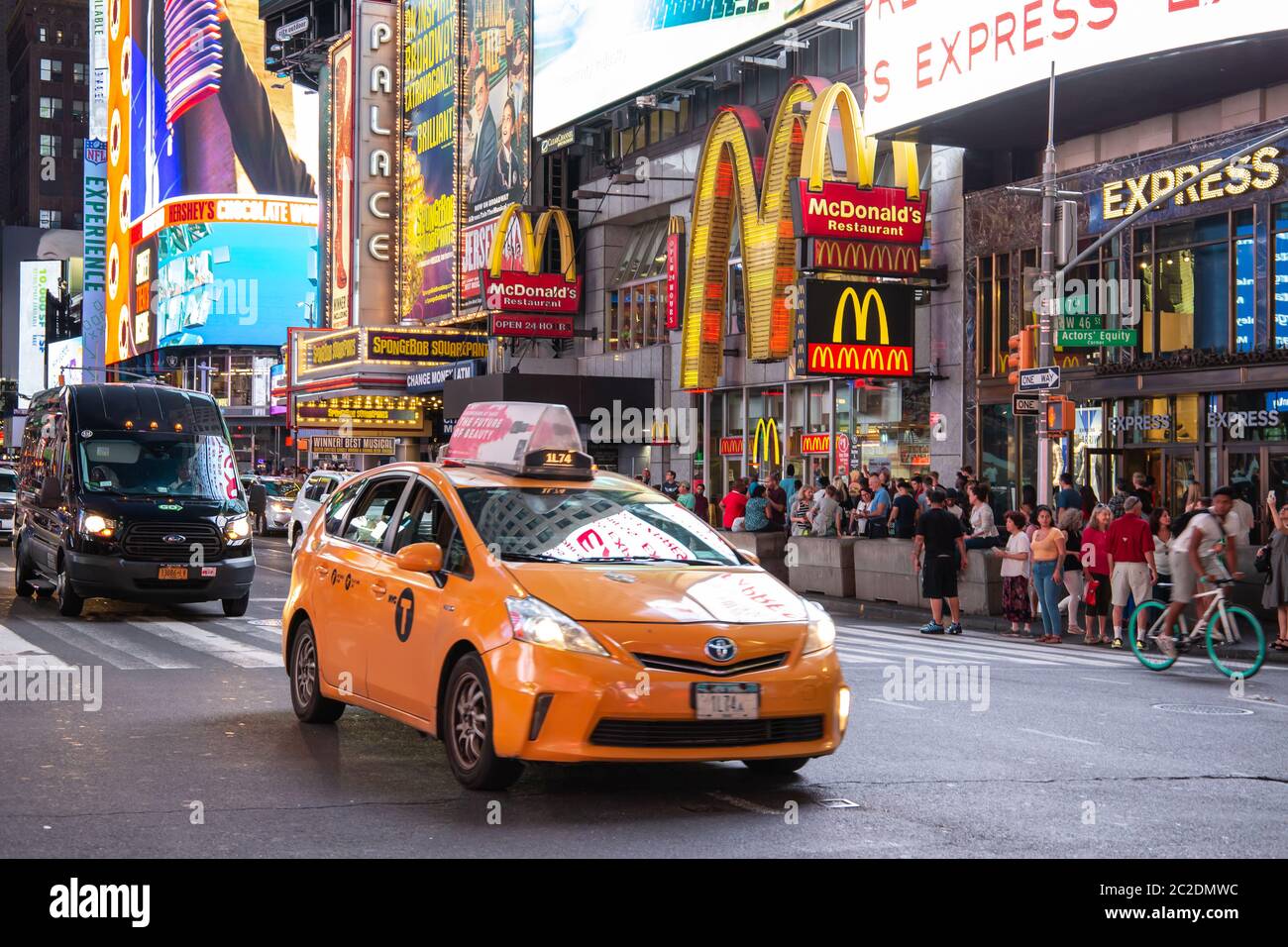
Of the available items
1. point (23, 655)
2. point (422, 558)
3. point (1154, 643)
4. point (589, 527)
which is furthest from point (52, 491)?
point (1154, 643)

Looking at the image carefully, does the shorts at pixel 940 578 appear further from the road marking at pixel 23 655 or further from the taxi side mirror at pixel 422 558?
the taxi side mirror at pixel 422 558

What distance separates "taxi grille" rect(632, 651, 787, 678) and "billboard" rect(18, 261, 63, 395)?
159194mm

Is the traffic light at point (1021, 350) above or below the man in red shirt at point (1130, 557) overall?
above

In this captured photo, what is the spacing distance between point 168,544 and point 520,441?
32.0ft

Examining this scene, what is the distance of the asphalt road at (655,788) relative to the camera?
7289mm

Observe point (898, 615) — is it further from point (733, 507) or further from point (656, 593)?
point (656, 593)

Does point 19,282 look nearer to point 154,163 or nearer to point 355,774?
point 154,163

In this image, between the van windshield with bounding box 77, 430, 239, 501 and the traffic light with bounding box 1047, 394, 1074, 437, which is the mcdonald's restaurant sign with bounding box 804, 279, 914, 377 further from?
the van windshield with bounding box 77, 430, 239, 501

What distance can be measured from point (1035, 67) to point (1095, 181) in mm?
2567

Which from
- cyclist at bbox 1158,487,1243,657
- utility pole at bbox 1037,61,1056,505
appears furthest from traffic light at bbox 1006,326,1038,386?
cyclist at bbox 1158,487,1243,657

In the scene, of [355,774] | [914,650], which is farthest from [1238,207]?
[355,774]

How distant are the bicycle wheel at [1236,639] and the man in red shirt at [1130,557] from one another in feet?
8.81

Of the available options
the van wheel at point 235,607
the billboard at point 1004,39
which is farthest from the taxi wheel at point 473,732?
the billboard at point 1004,39

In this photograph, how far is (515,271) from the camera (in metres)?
48.1
